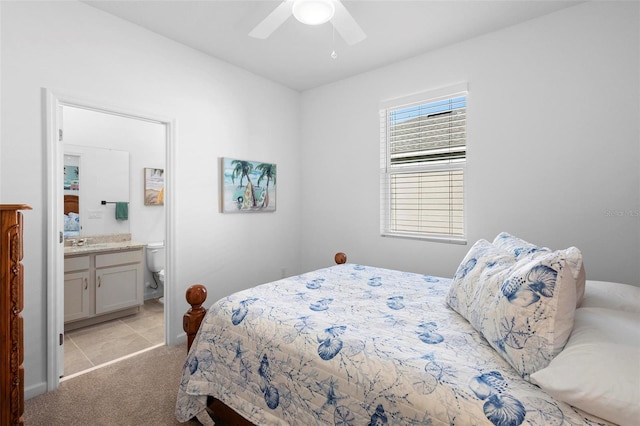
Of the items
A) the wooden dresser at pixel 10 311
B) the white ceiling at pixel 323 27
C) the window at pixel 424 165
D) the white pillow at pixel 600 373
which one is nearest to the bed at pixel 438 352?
the white pillow at pixel 600 373

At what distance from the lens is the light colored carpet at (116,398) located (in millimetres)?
1900

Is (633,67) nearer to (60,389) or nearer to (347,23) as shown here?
(347,23)

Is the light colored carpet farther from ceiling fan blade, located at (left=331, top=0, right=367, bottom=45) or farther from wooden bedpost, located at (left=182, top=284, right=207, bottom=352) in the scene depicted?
ceiling fan blade, located at (left=331, top=0, right=367, bottom=45)

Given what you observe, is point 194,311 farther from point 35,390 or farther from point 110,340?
point 110,340

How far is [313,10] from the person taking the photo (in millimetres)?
1805

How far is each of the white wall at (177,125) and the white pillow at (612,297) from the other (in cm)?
288

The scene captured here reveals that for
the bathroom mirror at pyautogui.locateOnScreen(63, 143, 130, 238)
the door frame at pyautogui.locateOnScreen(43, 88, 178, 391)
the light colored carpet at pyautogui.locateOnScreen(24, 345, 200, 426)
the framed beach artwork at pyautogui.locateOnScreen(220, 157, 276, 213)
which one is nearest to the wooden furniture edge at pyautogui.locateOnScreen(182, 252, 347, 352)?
the light colored carpet at pyautogui.locateOnScreen(24, 345, 200, 426)

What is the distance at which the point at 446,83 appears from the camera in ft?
9.62

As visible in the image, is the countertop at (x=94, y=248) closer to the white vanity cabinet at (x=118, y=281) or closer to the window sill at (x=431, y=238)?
the white vanity cabinet at (x=118, y=281)

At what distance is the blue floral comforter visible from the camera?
0.99 meters

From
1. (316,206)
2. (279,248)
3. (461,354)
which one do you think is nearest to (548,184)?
(461,354)

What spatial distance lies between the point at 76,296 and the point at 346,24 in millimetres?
3464

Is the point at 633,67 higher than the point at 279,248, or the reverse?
the point at 633,67

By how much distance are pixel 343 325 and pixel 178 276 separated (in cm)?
198
